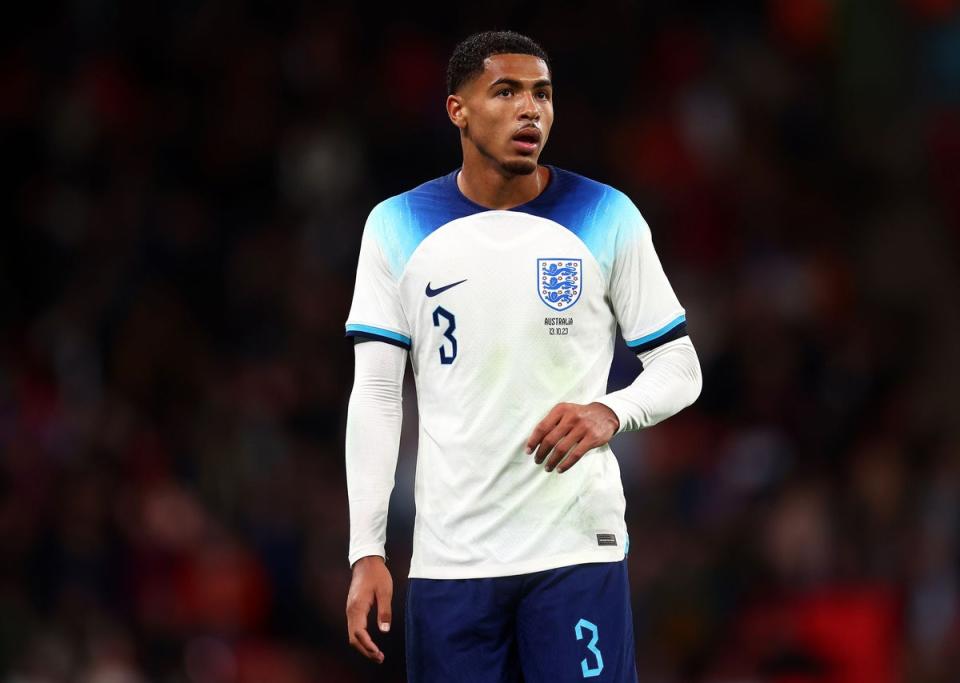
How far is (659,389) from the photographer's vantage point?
14.3 feet

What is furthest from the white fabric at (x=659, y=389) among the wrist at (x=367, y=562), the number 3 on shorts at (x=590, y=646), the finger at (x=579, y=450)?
the wrist at (x=367, y=562)

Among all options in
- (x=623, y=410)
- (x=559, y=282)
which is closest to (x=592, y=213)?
(x=559, y=282)

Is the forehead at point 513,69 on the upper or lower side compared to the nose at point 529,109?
upper

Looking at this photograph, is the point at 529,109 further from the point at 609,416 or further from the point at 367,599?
the point at 367,599

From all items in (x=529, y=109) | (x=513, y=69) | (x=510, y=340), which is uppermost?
(x=513, y=69)

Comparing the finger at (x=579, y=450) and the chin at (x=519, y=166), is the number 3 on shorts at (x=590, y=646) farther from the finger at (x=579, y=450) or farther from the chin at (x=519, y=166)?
the chin at (x=519, y=166)

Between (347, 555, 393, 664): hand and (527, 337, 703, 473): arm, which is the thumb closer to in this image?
(347, 555, 393, 664): hand

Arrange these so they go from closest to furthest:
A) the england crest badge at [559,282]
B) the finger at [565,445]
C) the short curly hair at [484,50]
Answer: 1. the finger at [565,445]
2. the england crest badge at [559,282]
3. the short curly hair at [484,50]

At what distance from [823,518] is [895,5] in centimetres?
459

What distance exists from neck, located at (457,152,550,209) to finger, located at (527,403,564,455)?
2.20ft

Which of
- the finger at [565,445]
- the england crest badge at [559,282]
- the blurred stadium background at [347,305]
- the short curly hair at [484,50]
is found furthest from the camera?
the blurred stadium background at [347,305]

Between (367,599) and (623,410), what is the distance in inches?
33.1

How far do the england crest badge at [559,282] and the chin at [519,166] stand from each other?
9.9 inches

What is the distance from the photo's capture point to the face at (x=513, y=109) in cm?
441
